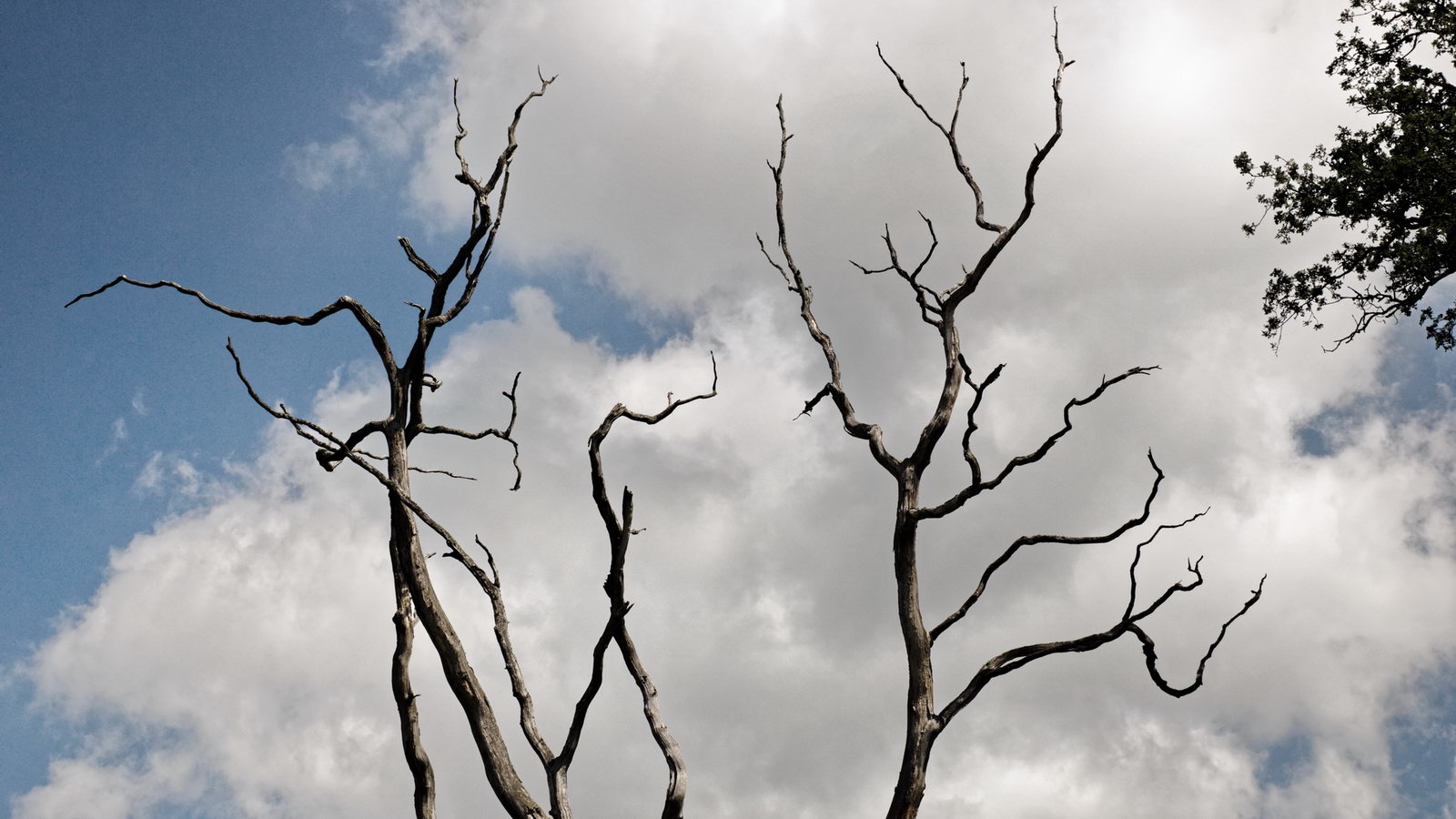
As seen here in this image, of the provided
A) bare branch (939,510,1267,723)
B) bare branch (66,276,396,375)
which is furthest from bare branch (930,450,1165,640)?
bare branch (66,276,396,375)

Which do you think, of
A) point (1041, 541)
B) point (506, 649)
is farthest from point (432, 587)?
point (1041, 541)

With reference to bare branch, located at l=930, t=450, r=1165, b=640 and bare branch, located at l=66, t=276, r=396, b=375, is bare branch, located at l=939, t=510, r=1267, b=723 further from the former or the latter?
bare branch, located at l=66, t=276, r=396, b=375

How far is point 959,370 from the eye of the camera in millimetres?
7305

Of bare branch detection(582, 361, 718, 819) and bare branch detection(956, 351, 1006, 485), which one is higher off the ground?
bare branch detection(956, 351, 1006, 485)

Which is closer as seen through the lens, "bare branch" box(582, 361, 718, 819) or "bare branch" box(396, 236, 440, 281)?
"bare branch" box(582, 361, 718, 819)

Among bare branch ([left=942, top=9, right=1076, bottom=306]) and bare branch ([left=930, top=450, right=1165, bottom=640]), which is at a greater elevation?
bare branch ([left=942, top=9, right=1076, bottom=306])

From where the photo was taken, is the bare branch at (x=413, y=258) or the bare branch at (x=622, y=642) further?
the bare branch at (x=413, y=258)

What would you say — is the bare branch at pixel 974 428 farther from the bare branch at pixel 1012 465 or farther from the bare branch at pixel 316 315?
the bare branch at pixel 316 315

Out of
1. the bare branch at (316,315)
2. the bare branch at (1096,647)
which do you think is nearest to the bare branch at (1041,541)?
the bare branch at (1096,647)

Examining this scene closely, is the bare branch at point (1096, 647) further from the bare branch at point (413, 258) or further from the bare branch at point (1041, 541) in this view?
the bare branch at point (413, 258)

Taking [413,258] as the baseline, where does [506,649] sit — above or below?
below

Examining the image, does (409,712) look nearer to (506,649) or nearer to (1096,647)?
(506,649)

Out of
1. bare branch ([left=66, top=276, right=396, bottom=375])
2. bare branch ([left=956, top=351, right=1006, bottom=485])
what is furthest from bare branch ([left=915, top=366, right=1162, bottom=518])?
bare branch ([left=66, top=276, right=396, bottom=375])

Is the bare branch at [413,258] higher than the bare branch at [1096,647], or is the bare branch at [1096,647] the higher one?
the bare branch at [413,258]
